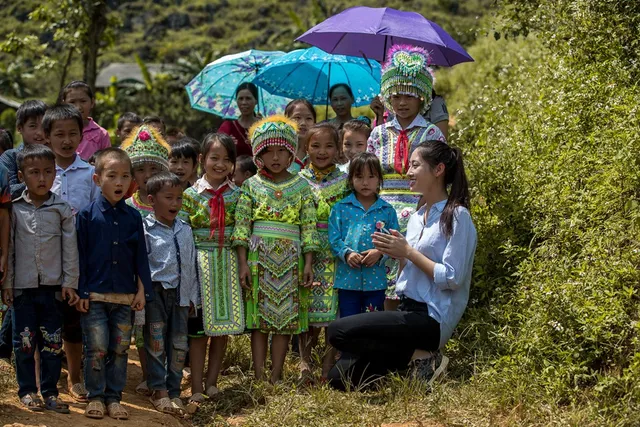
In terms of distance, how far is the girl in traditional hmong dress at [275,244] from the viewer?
5.93 meters

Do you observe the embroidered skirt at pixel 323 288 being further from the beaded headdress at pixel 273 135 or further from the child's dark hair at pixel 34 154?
the child's dark hair at pixel 34 154

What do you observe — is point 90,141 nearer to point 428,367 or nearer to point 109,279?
point 109,279

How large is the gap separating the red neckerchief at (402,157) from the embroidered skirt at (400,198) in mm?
67

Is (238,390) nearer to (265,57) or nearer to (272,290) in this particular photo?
(272,290)

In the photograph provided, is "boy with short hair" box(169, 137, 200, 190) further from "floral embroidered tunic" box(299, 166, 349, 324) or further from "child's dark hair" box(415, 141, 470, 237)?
"child's dark hair" box(415, 141, 470, 237)

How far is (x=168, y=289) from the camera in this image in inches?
224

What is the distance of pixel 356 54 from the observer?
7754 mm

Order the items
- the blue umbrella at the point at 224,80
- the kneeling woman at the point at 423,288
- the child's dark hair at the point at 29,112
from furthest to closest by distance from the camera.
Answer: the blue umbrella at the point at 224,80, the child's dark hair at the point at 29,112, the kneeling woman at the point at 423,288

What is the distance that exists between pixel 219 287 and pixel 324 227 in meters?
0.88

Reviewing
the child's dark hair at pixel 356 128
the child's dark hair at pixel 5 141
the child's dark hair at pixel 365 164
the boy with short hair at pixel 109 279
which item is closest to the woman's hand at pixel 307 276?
the child's dark hair at pixel 365 164

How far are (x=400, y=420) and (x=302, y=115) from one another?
3.32 m

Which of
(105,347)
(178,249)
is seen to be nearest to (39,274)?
(105,347)

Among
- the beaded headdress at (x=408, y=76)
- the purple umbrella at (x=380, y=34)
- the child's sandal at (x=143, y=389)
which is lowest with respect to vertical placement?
the child's sandal at (x=143, y=389)

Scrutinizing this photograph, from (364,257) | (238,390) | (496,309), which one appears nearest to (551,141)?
(496,309)
